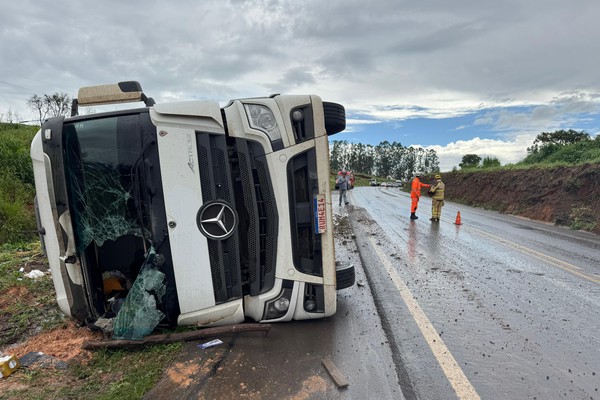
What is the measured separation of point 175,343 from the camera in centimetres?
304

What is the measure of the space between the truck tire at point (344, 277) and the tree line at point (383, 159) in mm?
106578

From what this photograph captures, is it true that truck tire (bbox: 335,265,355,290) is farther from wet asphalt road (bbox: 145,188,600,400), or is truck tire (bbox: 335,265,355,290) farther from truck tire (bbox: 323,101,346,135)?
truck tire (bbox: 323,101,346,135)

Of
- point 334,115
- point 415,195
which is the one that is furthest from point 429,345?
point 415,195

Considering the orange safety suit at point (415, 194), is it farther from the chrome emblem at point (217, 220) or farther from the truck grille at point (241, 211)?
the chrome emblem at point (217, 220)

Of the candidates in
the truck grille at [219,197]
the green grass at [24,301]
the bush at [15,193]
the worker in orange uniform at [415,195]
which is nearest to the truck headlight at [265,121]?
the truck grille at [219,197]

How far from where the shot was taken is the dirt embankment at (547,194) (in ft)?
38.8

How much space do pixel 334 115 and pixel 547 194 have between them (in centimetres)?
1527

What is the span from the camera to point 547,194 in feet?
48.7

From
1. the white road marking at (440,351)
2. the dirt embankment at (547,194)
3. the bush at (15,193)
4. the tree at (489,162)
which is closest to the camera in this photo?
the white road marking at (440,351)

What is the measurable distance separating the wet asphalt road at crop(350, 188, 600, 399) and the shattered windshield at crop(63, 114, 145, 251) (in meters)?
2.63

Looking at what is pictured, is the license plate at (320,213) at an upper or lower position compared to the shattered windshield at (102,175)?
lower

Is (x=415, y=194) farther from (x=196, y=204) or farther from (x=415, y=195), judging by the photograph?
(x=196, y=204)

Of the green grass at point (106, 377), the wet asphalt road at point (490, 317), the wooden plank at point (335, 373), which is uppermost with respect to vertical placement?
the green grass at point (106, 377)

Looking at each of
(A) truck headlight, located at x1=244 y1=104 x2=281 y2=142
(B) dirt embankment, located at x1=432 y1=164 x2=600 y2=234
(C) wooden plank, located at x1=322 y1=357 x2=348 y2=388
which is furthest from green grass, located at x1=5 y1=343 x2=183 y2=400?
(B) dirt embankment, located at x1=432 y1=164 x2=600 y2=234
